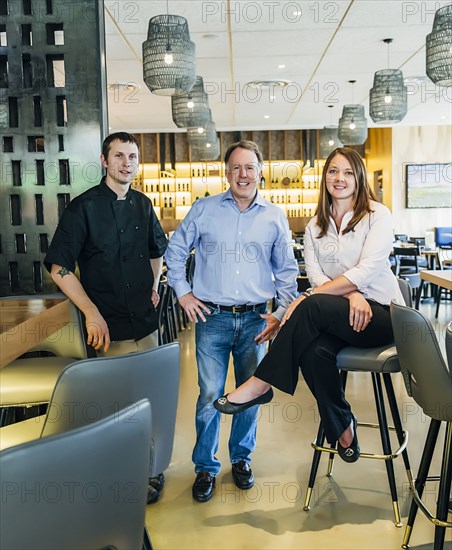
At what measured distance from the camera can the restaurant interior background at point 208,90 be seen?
11.1ft

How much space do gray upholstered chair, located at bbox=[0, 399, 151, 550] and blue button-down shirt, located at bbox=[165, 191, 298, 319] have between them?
1.76 metres

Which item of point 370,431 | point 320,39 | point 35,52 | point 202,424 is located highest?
point 320,39

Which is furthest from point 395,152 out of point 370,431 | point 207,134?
point 370,431

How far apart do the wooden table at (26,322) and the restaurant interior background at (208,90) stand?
0.85m

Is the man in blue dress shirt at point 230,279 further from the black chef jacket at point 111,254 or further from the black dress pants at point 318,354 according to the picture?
the black dress pants at point 318,354

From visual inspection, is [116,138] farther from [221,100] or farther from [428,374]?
[221,100]

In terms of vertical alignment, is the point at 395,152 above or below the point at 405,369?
above

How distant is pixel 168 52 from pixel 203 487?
3.20m

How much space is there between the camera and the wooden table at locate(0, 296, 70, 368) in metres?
1.75

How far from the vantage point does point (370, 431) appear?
3881mm

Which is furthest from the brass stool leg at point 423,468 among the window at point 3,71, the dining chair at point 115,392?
the window at point 3,71

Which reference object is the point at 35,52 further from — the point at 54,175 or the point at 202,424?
the point at 202,424

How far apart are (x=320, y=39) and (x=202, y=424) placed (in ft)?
18.5

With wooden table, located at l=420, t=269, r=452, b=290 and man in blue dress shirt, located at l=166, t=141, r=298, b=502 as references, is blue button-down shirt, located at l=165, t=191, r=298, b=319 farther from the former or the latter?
wooden table, located at l=420, t=269, r=452, b=290
